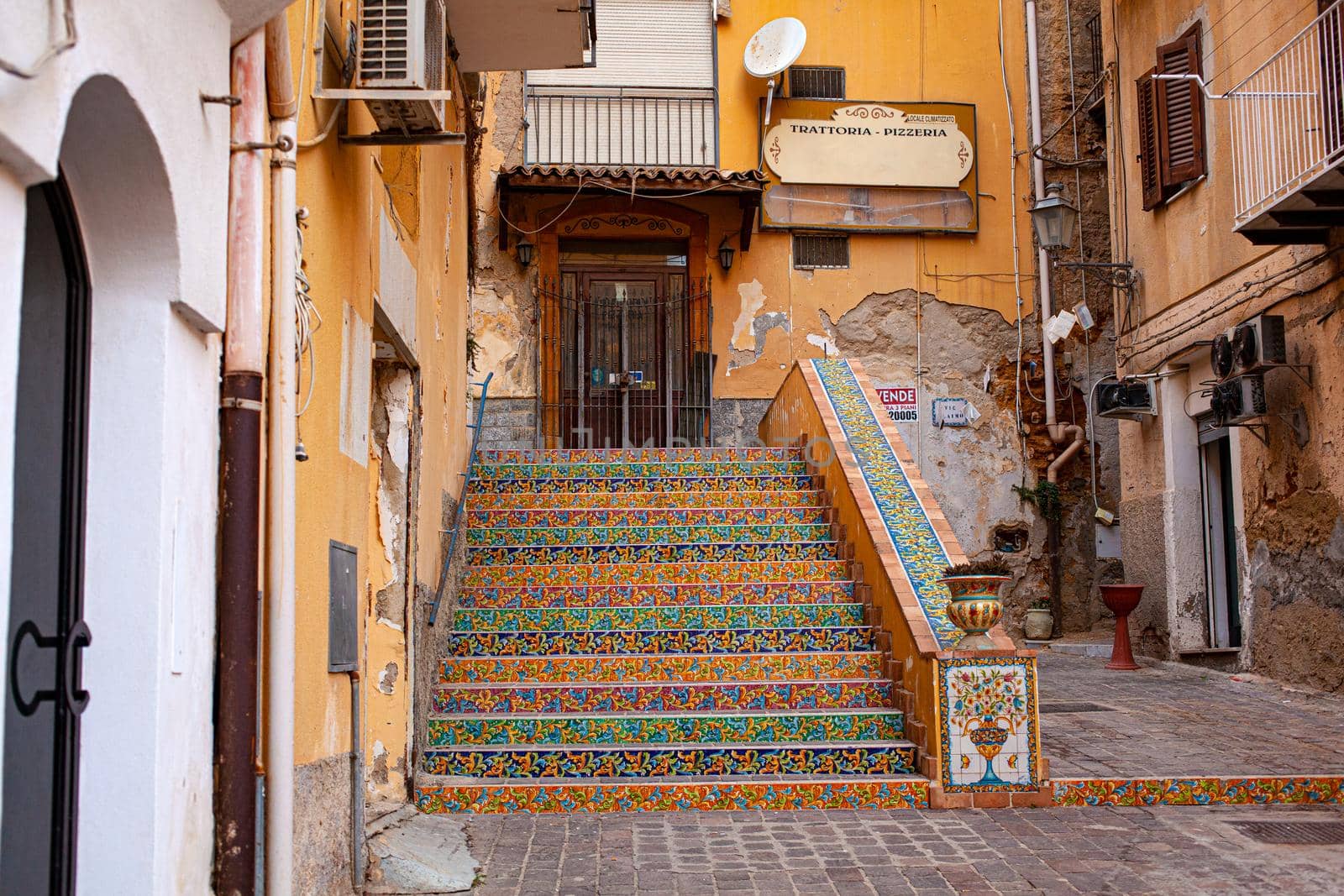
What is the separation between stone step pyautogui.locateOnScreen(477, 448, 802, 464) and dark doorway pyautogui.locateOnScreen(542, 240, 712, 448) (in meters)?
2.75

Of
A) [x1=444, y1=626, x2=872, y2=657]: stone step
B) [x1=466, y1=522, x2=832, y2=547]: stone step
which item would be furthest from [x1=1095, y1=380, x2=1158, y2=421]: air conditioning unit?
[x1=444, y1=626, x2=872, y2=657]: stone step

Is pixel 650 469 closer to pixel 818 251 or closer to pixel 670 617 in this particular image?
pixel 670 617

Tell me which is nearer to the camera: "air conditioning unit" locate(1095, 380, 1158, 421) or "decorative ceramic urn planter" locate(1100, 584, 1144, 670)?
"decorative ceramic urn planter" locate(1100, 584, 1144, 670)

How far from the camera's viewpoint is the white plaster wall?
2.94 meters

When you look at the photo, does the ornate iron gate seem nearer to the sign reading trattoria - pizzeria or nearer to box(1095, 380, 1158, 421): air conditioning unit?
the sign reading trattoria - pizzeria

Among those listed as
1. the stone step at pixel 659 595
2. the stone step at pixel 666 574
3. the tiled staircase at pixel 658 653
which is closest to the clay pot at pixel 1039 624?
the tiled staircase at pixel 658 653

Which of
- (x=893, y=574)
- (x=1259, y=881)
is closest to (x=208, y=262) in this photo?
(x=1259, y=881)

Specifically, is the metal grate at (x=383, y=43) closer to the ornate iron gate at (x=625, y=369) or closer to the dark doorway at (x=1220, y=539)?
the dark doorway at (x=1220, y=539)

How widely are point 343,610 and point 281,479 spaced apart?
3.88 ft

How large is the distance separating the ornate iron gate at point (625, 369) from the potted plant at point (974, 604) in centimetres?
696

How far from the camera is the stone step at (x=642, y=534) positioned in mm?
8914

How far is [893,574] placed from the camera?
7.52 m

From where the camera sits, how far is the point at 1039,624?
1309 centimetres

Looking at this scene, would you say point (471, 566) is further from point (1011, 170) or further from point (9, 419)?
point (1011, 170)
